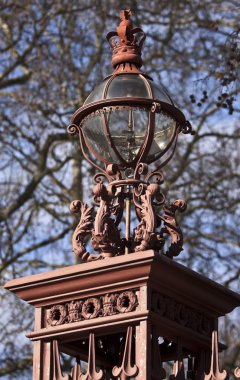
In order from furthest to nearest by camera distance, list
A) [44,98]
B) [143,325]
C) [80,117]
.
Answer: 1. [44,98]
2. [80,117]
3. [143,325]

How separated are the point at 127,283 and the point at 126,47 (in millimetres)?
1548

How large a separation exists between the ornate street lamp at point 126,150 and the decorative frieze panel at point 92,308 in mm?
263

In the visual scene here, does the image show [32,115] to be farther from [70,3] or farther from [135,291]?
[135,291]

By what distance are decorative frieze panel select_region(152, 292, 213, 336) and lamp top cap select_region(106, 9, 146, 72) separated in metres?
1.36

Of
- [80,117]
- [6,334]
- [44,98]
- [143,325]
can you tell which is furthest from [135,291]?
[44,98]

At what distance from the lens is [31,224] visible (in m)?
24.5

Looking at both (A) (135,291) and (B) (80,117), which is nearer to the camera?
(A) (135,291)

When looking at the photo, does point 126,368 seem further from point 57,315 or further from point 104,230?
point 104,230

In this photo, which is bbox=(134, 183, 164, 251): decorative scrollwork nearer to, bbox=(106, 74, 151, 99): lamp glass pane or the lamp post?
the lamp post

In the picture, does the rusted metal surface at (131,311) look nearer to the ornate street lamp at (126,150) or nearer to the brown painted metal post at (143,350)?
the brown painted metal post at (143,350)

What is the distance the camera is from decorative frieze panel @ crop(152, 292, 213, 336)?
7254 mm

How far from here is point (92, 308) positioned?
736 centimetres

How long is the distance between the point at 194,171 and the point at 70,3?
338cm

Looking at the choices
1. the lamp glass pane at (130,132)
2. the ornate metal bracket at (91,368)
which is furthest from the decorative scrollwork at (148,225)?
the ornate metal bracket at (91,368)
